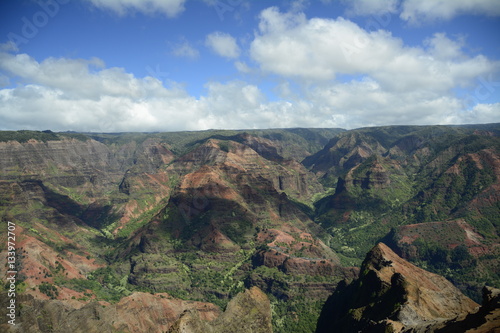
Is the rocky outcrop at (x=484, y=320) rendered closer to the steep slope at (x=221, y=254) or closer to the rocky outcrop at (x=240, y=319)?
the rocky outcrop at (x=240, y=319)

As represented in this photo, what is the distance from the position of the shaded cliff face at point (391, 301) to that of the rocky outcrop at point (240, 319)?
2388 cm

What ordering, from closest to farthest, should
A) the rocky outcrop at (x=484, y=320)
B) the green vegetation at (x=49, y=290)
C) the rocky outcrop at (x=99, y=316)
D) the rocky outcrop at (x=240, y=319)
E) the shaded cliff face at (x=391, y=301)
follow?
the rocky outcrop at (x=484, y=320) < the rocky outcrop at (x=240, y=319) < the shaded cliff face at (x=391, y=301) < the rocky outcrop at (x=99, y=316) < the green vegetation at (x=49, y=290)

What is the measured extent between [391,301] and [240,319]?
4021cm

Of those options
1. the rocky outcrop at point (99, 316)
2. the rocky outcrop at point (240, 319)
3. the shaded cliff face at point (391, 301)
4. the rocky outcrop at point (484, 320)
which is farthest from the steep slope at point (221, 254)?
the rocky outcrop at point (484, 320)

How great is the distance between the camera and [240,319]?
8406 cm

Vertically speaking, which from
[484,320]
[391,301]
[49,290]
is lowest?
[49,290]

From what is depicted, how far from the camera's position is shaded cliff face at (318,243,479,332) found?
7100 centimetres

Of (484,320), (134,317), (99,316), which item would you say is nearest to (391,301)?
(484,320)

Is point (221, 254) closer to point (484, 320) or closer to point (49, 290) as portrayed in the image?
point (49, 290)

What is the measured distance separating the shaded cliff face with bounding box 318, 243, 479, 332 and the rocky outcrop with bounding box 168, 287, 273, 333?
78.3ft

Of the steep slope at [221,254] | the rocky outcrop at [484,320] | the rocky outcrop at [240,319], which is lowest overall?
the steep slope at [221,254]

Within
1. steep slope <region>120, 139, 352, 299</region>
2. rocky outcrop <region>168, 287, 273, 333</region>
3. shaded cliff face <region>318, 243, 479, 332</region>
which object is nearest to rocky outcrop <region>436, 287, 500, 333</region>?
shaded cliff face <region>318, 243, 479, 332</region>

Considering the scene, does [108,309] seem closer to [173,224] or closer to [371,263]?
[371,263]

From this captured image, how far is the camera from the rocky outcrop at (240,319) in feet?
227
